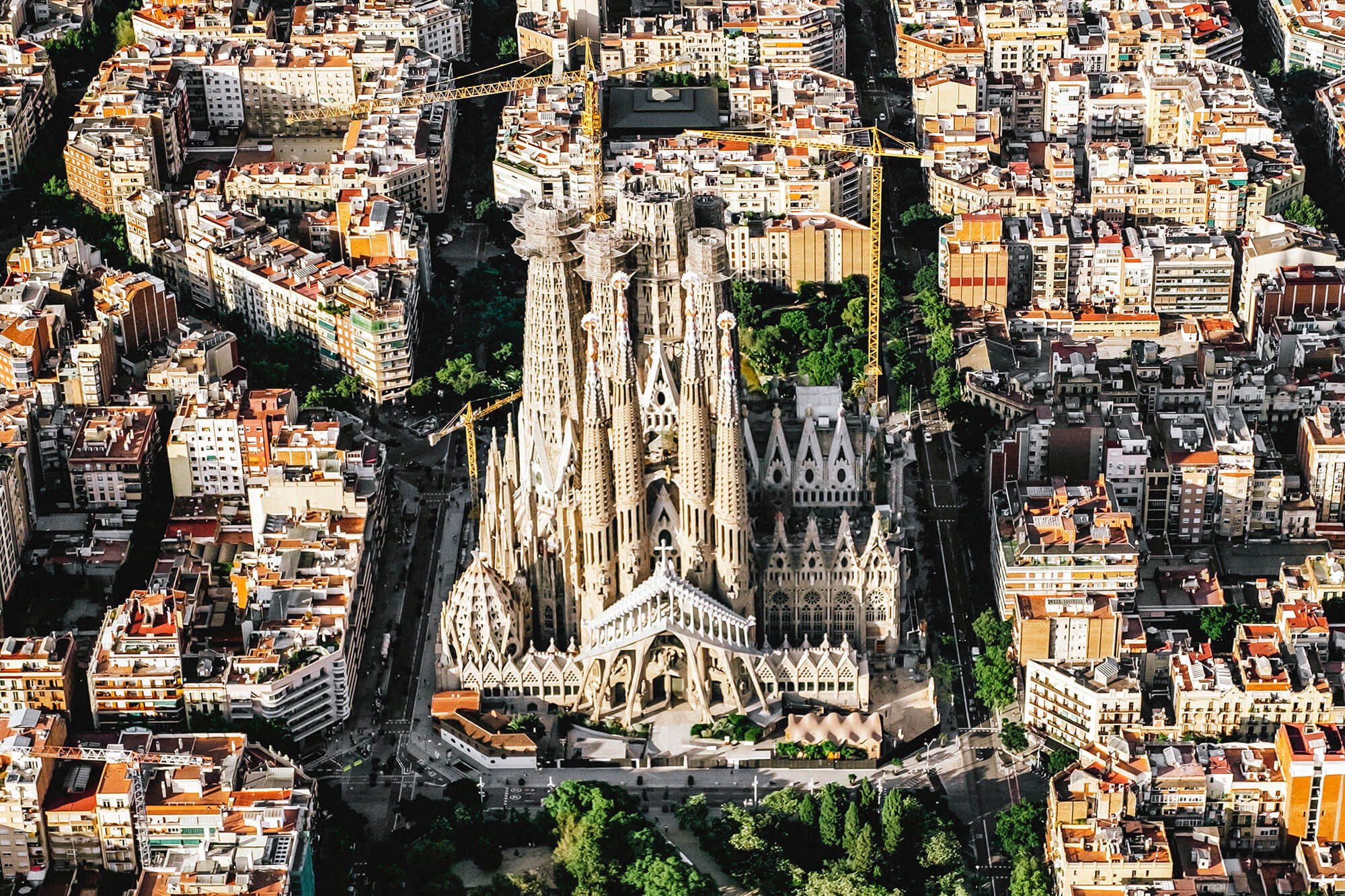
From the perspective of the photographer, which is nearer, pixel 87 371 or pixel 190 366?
pixel 87 371

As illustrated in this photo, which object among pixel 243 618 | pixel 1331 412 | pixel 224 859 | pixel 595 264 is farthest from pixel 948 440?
pixel 224 859

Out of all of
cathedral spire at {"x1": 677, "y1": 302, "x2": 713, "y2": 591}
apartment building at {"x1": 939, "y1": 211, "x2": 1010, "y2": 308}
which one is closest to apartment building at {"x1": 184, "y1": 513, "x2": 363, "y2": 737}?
cathedral spire at {"x1": 677, "y1": 302, "x2": 713, "y2": 591}

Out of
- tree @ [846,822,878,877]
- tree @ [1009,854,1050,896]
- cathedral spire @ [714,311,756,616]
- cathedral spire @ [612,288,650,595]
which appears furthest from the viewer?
cathedral spire @ [612,288,650,595]

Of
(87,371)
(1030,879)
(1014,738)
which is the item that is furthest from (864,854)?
(87,371)

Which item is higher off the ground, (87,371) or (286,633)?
(87,371)

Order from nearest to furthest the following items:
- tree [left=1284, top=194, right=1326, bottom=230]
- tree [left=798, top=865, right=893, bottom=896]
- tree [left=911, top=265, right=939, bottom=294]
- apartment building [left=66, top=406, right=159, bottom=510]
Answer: tree [left=798, top=865, right=893, bottom=896] → apartment building [left=66, top=406, right=159, bottom=510] → tree [left=911, top=265, right=939, bottom=294] → tree [left=1284, top=194, right=1326, bottom=230]

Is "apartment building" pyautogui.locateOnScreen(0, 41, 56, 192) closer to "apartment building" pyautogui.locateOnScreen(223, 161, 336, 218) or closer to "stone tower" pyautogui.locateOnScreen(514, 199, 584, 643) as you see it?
"apartment building" pyautogui.locateOnScreen(223, 161, 336, 218)

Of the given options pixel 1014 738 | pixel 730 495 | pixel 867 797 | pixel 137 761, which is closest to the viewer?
pixel 137 761

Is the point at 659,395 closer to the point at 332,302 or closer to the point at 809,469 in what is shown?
the point at 809,469
